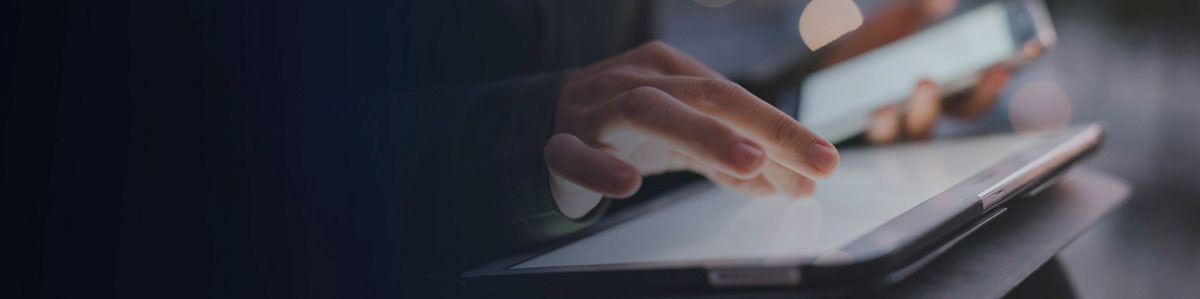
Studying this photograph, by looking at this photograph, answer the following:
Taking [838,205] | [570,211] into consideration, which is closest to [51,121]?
[570,211]

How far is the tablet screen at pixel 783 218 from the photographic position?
24 centimetres

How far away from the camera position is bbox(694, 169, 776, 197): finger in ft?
1.19

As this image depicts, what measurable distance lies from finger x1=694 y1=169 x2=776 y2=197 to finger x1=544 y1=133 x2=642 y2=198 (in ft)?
0.41

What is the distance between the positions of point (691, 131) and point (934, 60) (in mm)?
425

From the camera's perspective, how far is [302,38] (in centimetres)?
31

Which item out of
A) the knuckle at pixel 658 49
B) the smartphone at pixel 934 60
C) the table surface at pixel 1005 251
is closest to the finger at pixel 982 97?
the smartphone at pixel 934 60

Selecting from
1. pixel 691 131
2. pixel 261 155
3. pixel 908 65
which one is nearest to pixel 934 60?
pixel 908 65

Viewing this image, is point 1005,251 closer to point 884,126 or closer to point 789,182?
point 789,182

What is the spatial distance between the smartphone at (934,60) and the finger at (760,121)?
10.8 inches

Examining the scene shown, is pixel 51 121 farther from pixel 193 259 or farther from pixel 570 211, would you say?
pixel 570 211

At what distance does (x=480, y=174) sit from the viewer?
0.30 meters

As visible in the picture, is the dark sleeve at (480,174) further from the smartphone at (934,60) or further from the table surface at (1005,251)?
the smartphone at (934,60)

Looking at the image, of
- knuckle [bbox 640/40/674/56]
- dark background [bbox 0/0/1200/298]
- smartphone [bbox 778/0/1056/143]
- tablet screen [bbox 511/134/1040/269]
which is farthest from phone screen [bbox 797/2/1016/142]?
dark background [bbox 0/0/1200/298]

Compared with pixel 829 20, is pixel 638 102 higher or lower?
lower
